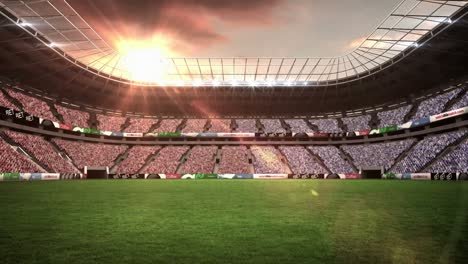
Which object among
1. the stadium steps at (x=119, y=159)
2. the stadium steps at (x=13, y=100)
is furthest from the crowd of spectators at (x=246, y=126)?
the stadium steps at (x=13, y=100)

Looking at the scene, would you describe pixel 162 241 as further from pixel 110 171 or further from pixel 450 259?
pixel 110 171

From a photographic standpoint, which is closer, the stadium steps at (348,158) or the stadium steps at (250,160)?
the stadium steps at (250,160)

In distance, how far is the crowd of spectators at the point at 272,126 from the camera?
2483 inches

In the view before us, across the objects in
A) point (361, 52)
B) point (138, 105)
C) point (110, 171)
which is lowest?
point (110, 171)

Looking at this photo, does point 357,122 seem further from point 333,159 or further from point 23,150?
point 23,150

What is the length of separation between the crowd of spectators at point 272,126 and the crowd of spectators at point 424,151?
21.4m

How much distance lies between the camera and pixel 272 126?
211ft

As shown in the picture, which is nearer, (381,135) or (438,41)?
(438,41)

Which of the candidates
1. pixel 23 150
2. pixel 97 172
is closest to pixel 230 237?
pixel 23 150

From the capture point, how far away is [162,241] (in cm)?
586

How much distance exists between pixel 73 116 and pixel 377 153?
158 ft

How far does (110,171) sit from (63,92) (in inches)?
556

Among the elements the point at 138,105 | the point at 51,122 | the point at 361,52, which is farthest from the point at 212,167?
the point at 361,52

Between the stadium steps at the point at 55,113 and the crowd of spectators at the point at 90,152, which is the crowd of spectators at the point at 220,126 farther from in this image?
the stadium steps at the point at 55,113
